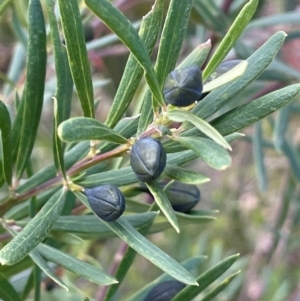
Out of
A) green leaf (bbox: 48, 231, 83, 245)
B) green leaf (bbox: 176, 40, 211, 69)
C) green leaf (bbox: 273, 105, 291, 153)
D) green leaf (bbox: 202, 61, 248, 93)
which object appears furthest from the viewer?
green leaf (bbox: 273, 105, 291, 153)

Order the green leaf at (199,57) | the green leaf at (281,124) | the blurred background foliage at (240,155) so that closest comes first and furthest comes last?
1. the green leaf at (199,57)
2. the blurred background foliage at (240,155)
3. the green leaf at (281,124)

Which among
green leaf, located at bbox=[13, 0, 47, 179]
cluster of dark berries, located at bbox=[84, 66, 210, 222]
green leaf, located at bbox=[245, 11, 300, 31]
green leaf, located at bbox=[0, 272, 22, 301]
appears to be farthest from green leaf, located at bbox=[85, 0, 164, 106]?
green leaf, located at bbox=[245, 11, 300, 31]

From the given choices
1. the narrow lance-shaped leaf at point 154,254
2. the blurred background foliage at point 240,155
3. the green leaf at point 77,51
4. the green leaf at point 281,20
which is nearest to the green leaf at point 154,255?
the narrow lance-shaped leaf at point 154,254

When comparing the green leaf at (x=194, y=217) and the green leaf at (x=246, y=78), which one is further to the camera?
the green leaf at (x=194, y=217)

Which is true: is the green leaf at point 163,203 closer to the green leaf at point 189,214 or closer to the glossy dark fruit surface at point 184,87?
the glossy dark fruit surface at point 184,87

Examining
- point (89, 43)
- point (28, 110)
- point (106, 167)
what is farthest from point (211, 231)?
point (28, 110)

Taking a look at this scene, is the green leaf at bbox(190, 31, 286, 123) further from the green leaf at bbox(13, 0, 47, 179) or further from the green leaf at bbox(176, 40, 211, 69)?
the green leaf at bbox(13, 0, 47, 179)

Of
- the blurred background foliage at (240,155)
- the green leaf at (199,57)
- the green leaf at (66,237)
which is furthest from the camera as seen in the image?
the blurred background foliage at (240,155)

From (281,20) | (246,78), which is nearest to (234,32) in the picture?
(246,78)
